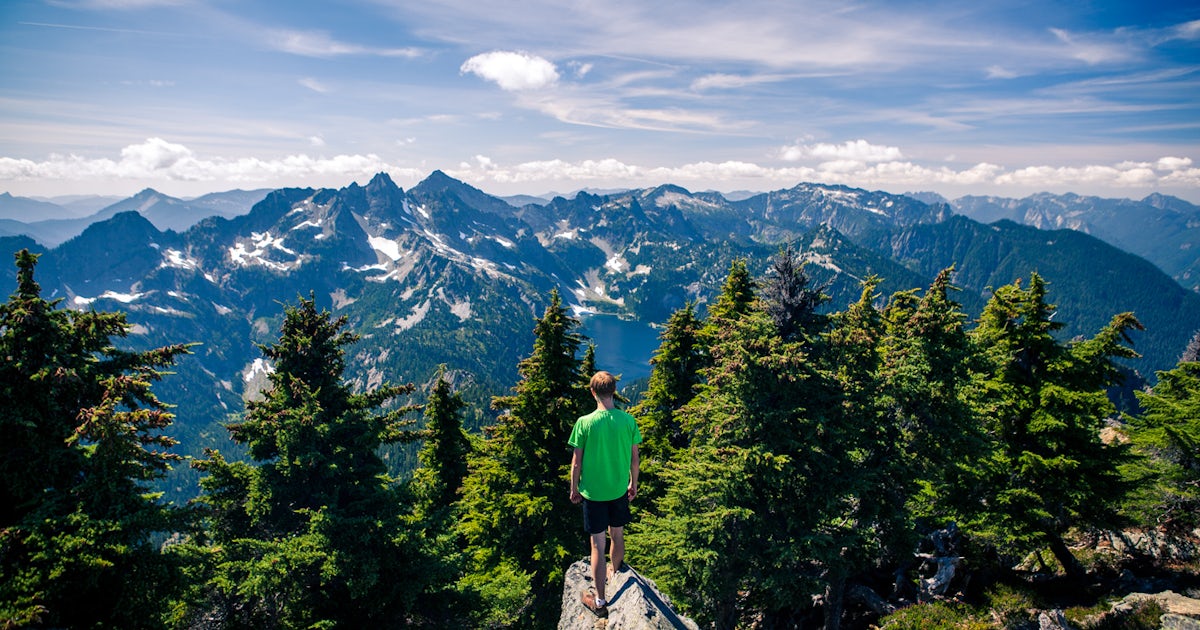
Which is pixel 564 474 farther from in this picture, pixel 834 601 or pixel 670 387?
pixel 834 601

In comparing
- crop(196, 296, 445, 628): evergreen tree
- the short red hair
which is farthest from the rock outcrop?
crop(196, 296, 445, 628): evergreen tree

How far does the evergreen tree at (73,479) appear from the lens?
9.77 m

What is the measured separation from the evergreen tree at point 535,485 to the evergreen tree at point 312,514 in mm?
4278

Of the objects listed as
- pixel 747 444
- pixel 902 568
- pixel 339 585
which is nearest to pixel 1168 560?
pixel 902 568

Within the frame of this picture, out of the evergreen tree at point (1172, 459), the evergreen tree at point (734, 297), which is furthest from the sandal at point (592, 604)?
the evergreen tree at point (1172, 459)

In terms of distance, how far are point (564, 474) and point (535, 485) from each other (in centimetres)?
120

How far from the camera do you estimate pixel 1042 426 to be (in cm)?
1942

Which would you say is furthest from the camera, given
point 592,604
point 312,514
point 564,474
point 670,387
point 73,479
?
point 670,387

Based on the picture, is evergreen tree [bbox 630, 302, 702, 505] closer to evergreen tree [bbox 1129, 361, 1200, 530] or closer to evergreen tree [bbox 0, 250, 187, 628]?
evergreen tree [bbox 1129, 361, 1200, 530]

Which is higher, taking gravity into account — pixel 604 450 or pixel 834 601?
pixel 604 450

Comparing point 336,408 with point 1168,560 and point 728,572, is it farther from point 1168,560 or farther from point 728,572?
point 1168,560

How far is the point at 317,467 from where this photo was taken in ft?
52.2

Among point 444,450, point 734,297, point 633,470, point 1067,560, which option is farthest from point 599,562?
point 1067,560

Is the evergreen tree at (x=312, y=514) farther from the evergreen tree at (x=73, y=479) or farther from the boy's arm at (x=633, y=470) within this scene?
the boy's arm at (x=633, y=470)
